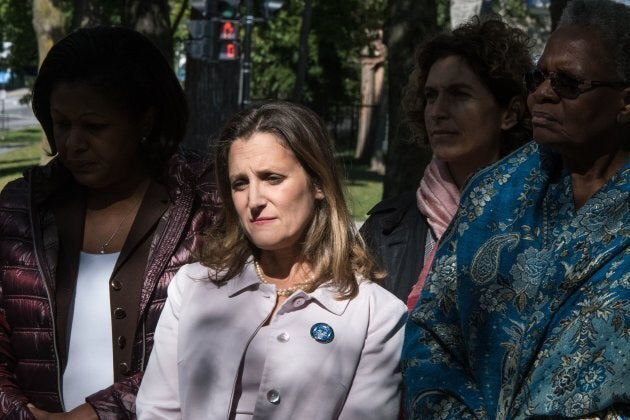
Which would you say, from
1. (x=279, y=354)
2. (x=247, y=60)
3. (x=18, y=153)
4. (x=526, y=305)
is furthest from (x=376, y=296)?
(x=18, y=153)

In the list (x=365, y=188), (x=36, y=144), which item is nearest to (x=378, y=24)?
(x=365, y=188)

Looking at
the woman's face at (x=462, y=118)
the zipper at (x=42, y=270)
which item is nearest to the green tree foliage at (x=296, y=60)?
the woman's face at (x=462, y=118)

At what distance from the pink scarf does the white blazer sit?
59 cm

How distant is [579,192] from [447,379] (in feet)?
1.75

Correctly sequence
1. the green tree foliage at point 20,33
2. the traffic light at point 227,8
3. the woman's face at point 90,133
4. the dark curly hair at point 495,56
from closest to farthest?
the woman's face at point 90,133 < the dark curly hair at point 495,56 < the traffic light at point 227,8 < the green tree foliage at point 20,33

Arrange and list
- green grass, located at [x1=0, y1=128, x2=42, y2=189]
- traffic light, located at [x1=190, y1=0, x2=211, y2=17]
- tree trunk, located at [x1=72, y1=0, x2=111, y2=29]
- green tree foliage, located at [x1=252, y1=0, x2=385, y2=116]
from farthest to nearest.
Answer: green tree foliage, located at [x1=252, y1=0, x2=385, y2=116], green grass, located at [x1=0, y1=128, x2=42, y2=189], tree trunk, located at [x1=72, y1=0, x2=111, y2=29], traffic light, located at [x1=190, y1=0, x2=211, y2=17]

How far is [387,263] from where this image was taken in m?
3.67

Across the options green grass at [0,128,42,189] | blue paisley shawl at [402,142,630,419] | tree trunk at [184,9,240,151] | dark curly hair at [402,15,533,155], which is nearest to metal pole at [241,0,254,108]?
green grass at [0,128,42,189]

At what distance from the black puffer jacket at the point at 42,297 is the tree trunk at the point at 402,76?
489cm

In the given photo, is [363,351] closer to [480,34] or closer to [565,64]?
[565,64]

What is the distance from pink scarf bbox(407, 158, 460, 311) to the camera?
12.0 feet

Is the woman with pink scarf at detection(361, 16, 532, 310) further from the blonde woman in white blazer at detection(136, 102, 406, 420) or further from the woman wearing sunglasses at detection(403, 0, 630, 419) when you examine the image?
the woman wearing sunglasses at detection(403, 0, 630, 419)

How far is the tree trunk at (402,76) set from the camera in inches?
330

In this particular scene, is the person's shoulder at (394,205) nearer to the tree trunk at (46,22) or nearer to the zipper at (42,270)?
Result: the zipper at (42,270)
